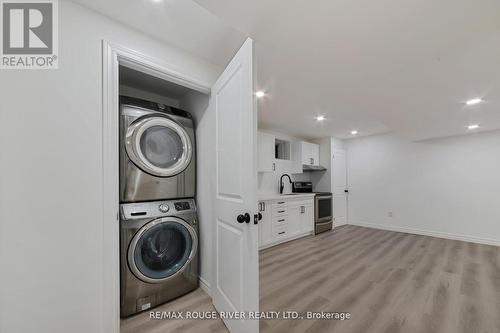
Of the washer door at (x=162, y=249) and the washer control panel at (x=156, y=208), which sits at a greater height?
the washer control panel at (x=156, y=208)

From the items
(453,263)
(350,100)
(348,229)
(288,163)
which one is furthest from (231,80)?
(348,229)

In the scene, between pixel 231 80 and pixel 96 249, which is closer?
pixel 96 249

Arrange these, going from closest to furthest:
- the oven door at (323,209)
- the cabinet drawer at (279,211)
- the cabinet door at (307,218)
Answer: the cabinet drawer at (279,211), the cabinet door at (307,218), the oven door at (323,209)

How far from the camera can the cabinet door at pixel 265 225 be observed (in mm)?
3205

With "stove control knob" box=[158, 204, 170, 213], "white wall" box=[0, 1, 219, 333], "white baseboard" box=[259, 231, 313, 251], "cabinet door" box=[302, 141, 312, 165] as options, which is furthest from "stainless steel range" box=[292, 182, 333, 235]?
"white wall" box=[0, 1, 219, 333]

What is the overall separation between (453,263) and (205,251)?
11.0 feet

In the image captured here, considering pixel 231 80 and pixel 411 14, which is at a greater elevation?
pixel 411 14

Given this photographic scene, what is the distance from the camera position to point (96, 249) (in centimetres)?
122

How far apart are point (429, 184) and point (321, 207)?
7.38ft

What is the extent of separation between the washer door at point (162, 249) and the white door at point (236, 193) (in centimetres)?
34

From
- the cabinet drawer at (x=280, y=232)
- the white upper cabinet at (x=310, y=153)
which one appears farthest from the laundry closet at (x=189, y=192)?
the white upper cabinet at (x=310, y=153)

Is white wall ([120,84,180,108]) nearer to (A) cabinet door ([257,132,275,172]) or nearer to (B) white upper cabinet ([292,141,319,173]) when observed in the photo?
(A) cabinet door ([257,132,275,172])

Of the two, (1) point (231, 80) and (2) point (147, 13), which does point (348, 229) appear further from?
(2) point (147, 13)

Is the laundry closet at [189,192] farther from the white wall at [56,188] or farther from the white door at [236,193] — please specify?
the white wall at [56,188]
